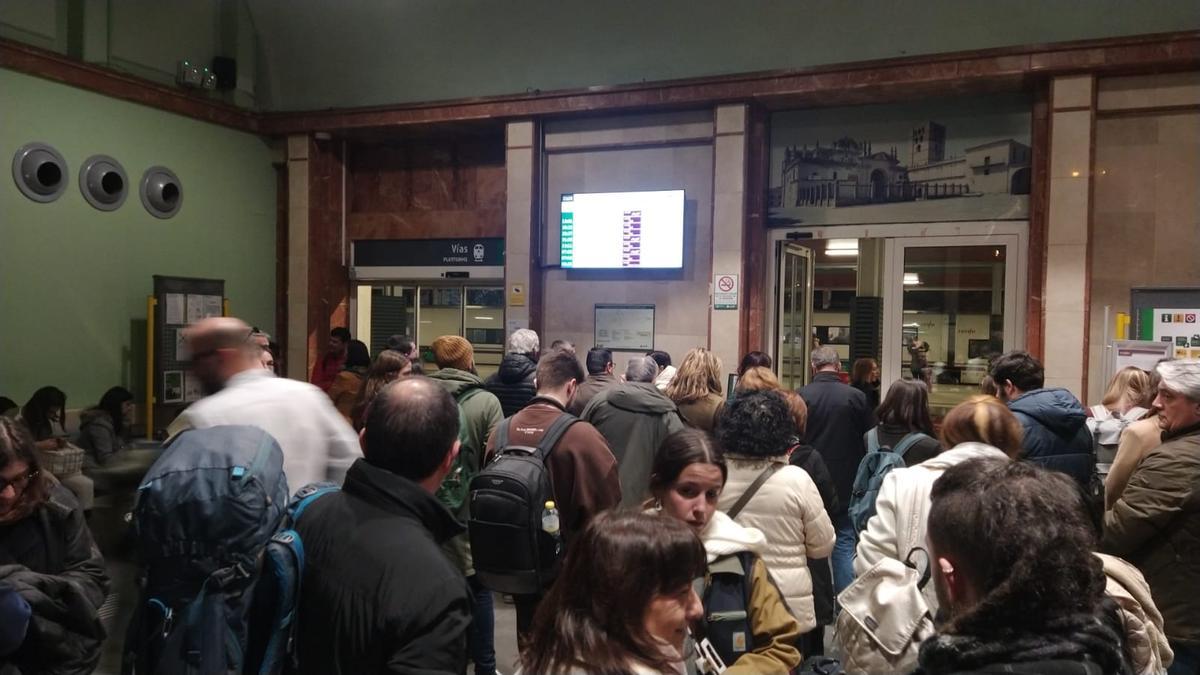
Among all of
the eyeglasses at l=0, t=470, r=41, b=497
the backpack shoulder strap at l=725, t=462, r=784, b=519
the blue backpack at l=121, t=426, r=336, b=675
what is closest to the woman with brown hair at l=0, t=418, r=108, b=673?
the eyeglasses at l=0, t=470, r=41, b=497

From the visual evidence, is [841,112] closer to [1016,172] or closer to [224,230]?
[1016,172]

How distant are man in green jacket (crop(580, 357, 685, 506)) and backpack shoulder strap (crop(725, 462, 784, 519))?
45.8 inches

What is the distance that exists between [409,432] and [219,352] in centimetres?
119

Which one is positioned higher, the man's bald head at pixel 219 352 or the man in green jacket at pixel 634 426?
the man's bald head at pixel 219 352

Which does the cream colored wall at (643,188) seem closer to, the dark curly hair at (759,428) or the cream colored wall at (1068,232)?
the cream colored wall at (1068,232)

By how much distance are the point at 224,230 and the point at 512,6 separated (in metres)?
4.08


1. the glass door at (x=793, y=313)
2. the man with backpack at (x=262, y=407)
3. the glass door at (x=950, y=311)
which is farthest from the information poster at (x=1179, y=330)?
the man with backpack at (x=262, y=407)

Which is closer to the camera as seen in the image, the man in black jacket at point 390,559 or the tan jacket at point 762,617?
the man in black jacket at point 390,559

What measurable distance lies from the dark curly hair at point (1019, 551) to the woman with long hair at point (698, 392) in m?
3.08

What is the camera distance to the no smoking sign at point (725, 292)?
25.2 feet

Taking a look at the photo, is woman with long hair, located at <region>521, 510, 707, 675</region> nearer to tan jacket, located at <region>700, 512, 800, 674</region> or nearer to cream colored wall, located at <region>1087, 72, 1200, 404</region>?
tan jacket, located at <region>700, 512, 800, 674</region>

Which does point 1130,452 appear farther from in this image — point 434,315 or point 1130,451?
point 434,315

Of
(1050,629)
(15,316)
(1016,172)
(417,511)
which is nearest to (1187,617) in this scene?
(1050,629)

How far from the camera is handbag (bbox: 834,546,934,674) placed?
1.87 meters
